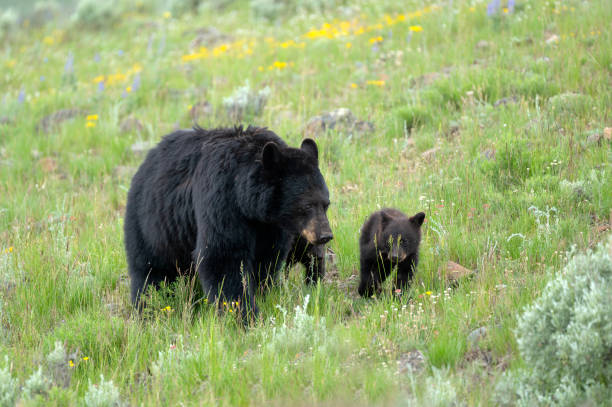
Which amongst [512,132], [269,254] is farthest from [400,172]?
[269,254]

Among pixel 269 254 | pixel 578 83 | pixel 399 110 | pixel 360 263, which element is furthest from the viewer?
pixel 399 110

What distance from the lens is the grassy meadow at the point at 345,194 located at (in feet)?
13.7

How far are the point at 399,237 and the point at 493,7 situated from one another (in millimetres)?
6658

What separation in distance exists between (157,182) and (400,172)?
10.1 feet

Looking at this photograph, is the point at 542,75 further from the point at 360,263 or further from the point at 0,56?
the point at 0,56

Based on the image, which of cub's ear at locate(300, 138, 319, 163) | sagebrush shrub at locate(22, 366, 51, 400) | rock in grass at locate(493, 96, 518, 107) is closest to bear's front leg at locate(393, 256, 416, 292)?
cub's ear at locate(300, 138, 319, 163)

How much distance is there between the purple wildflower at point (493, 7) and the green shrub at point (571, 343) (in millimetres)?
7665

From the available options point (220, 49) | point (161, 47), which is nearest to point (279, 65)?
point (220, 49)

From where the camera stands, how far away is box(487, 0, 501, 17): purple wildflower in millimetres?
10414

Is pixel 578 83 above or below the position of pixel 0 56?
below

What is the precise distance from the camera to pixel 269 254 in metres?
5.20

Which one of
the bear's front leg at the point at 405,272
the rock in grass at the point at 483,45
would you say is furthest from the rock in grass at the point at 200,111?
the bear's front leg at the point at 405,272

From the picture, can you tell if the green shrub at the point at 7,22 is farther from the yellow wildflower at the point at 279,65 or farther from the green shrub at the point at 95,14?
the yellow wildflower at the point at 279,65

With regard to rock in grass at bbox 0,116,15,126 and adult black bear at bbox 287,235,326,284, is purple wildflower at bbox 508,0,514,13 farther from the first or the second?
rock in grass at bbox 0,116,15,126
